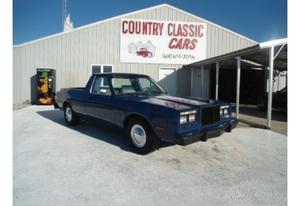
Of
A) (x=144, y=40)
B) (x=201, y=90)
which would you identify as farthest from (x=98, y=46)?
(x=201, y=90)

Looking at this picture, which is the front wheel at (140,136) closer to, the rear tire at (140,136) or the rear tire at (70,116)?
the rear tire at (140,136)

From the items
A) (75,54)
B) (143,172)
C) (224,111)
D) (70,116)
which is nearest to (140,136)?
(143,172)

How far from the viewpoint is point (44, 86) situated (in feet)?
37.6

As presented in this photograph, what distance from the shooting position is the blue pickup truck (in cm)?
356

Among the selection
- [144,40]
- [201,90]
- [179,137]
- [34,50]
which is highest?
[144,40]

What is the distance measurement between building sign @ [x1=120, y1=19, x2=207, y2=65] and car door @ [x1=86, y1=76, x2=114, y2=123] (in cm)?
745

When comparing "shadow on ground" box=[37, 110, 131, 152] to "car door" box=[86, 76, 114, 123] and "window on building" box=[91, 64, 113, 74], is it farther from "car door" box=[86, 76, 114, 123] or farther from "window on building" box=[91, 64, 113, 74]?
"window on building" box=[91, 64, 113, 74]

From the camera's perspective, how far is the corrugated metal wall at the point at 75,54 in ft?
39.1

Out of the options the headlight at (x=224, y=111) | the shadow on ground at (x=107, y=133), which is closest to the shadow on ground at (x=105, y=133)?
the shadow on ground at (x=107, y=133)

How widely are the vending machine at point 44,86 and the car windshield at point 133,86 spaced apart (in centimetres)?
791

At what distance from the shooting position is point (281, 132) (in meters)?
6.32

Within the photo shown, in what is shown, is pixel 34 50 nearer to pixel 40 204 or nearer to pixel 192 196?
pixel 40 204

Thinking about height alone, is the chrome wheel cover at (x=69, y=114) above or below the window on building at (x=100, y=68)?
below

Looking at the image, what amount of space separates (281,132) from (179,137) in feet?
14.6
